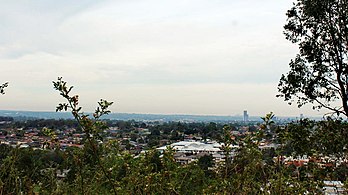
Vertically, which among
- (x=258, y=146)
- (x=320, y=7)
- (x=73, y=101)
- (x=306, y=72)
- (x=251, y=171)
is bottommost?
(x=251, y=171)

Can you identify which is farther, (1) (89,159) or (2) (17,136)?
(2) (17,136)

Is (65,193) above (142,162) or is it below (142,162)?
below

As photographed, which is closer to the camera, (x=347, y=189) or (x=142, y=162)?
(x=347, y=189)

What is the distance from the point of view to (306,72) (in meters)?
11.3

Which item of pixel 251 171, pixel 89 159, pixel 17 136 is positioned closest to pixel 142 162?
pixel 89 159

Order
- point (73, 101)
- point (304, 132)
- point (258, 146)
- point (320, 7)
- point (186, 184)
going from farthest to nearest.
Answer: point (320, 7), point (304, 132), point (186, 184), point (258, 146), point (73, 101)

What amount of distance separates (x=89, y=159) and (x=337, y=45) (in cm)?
1024

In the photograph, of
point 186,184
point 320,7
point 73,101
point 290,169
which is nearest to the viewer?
point 73,101

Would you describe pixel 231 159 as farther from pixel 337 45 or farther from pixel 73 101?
pixel 337 45

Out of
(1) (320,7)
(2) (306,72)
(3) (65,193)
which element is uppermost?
(1) (320,7)

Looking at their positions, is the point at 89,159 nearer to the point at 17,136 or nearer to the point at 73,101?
the point at 73,101

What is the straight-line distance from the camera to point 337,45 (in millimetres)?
11172

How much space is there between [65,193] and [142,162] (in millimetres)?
627

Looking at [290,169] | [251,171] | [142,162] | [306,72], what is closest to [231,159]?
[251,171]
